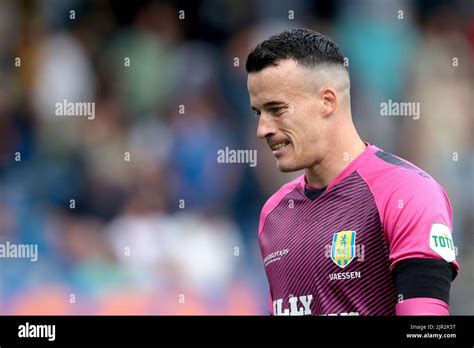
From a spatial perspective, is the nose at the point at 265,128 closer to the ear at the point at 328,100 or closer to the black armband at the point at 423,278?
the ear at the point at 328,100

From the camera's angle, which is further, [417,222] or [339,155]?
[339,155]

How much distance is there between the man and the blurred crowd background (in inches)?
117

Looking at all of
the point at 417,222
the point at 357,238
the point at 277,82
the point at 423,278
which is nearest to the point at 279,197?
the point at 277,82

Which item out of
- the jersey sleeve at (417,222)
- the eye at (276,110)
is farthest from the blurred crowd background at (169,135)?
the jersey sleeve at (417,222)

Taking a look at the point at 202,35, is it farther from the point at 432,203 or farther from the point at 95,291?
the point at 432,203

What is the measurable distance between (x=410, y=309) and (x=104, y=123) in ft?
16.4

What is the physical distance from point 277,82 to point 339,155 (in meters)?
0.40

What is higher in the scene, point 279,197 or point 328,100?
point 328,100

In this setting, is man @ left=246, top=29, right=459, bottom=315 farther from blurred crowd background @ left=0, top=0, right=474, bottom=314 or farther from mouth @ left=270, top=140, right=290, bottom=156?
blurred crowd background @ left=0, top=0, right=474, bottom=314

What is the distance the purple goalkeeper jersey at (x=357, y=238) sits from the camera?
3051mm

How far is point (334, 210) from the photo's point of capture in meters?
3.45

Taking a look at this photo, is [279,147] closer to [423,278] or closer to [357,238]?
[357,238]

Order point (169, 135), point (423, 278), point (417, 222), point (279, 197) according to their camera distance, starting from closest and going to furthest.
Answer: point (423, 278) → point (417, 222) → point (279, 197) → point (169, 135)

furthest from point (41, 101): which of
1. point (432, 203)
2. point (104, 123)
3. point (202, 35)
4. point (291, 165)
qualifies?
point (432, 203)
